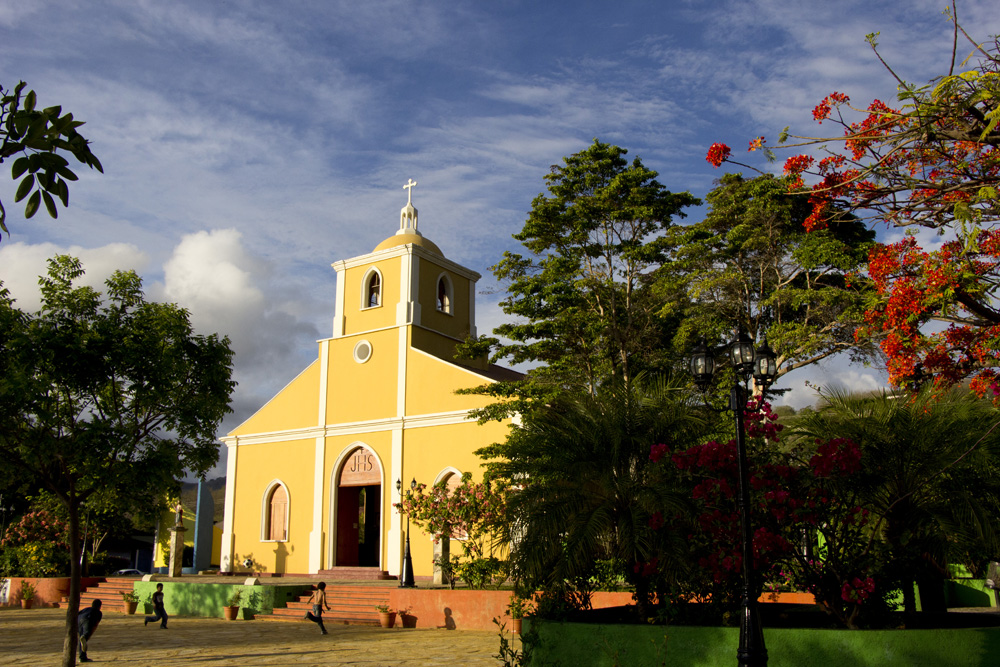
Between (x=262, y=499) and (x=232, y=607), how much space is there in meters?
8.11

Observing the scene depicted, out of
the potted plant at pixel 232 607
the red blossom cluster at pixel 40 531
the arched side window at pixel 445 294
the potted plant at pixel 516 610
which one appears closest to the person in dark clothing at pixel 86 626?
the potted plant at pixel 232 607

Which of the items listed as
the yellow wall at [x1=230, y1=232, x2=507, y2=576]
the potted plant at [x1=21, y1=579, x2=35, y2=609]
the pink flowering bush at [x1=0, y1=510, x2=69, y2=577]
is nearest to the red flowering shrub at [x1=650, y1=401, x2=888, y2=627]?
the yellow wall at [x1=230, y1=232, x2=507, y2=576]

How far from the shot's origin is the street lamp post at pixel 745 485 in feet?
26.2

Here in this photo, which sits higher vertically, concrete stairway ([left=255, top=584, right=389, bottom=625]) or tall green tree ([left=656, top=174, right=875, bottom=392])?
tall green tree ([left=656, top=174, right=875, bottom=392])

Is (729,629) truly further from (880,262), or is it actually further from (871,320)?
(880,262)

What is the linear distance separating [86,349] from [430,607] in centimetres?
960

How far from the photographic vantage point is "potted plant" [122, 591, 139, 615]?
73.6 feet

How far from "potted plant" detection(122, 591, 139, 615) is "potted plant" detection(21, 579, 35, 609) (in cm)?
408

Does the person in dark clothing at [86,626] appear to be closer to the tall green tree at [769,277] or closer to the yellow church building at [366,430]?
the yellow church building at [366,430]

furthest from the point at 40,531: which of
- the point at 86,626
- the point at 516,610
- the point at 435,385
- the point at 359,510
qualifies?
the point at 516,610

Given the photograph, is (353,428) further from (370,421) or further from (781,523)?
(781,523)

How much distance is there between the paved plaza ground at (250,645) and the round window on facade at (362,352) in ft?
33.4

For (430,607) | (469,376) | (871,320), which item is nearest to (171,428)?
(430,607)

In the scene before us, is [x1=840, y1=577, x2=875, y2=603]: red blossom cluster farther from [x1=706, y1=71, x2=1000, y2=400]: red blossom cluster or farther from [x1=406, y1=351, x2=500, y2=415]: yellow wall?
[x1=406, y1=351, x2=500, y2=415]: yellow wall
